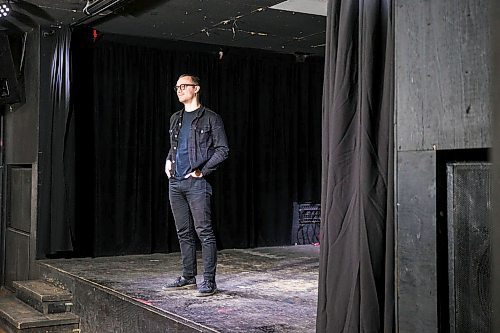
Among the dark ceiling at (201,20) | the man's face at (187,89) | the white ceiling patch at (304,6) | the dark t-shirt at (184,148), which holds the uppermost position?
the white ceiling patch at (304,6)

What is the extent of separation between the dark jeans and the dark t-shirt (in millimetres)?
62

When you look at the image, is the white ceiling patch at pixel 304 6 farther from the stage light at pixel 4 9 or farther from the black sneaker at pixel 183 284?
the black sneaker at pixel 183 284

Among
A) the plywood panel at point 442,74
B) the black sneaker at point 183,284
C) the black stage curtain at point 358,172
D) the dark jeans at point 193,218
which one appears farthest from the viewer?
the black sneaker at point 183,284

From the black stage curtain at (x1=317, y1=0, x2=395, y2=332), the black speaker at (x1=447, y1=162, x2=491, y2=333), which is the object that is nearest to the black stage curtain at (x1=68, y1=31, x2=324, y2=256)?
the black stage curtain at (x1=317, y1=0, x2=395, y2=332)

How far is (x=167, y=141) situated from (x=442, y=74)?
478cm

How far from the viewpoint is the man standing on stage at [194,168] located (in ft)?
12.2

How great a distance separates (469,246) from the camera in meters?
1.81

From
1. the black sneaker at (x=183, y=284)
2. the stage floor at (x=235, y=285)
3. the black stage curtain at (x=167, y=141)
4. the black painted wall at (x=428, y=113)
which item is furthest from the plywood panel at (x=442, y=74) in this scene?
the black stage curtain at (x=167, y=141)

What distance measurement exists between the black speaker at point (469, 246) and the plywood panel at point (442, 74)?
14 centimetres

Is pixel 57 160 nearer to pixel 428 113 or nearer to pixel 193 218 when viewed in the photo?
pixel 193 218

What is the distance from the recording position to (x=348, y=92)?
2.20m

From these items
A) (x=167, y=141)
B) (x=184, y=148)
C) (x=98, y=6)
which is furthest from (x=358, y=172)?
(x=167, y=141)

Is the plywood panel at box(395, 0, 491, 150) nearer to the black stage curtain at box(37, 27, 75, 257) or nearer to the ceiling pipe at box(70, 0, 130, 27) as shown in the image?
the ceiling pipe at box(70, 0, 130, 27)

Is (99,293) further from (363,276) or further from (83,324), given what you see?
(363,276)
